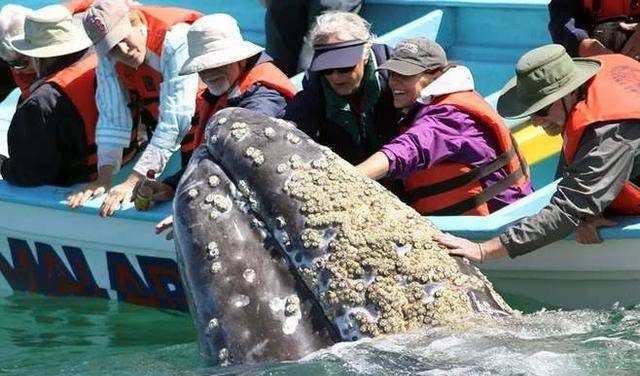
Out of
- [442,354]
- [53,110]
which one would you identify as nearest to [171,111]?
[53,110]

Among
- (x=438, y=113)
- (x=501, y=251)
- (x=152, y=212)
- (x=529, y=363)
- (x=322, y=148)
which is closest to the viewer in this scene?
(x=529, y=363)

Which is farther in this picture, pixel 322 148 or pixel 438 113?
pixel 438 113

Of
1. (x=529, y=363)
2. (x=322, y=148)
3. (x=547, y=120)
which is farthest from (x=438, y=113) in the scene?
(x=529, y=363)

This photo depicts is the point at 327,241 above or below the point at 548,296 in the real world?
above

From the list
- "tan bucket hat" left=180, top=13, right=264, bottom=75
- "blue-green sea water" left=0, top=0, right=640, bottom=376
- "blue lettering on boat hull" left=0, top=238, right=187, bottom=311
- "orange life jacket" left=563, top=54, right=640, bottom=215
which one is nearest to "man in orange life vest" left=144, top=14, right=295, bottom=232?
"tan bucket hat" left=180, top=13, right=264, bottom=75

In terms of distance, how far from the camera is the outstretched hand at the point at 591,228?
7.88m

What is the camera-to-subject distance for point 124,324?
375 inches

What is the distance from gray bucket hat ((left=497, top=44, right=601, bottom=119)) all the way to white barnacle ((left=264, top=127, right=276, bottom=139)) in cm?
165

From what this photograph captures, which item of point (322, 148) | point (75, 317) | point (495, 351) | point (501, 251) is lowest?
point (75, 317)

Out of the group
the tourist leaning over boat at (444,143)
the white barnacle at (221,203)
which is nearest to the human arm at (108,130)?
the tourist leaning over boat at (444,143)

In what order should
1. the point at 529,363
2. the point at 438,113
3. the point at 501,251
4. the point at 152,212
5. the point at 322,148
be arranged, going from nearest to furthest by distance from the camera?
the point at 529,363 → the point at 322,148 → the point at 501,251 → the point at 438,113 → the point at 152,212

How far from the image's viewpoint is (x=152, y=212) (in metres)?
9.20

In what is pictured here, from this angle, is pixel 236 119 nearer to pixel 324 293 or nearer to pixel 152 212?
pixel 324 293

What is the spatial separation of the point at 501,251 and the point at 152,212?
8.02 feet
